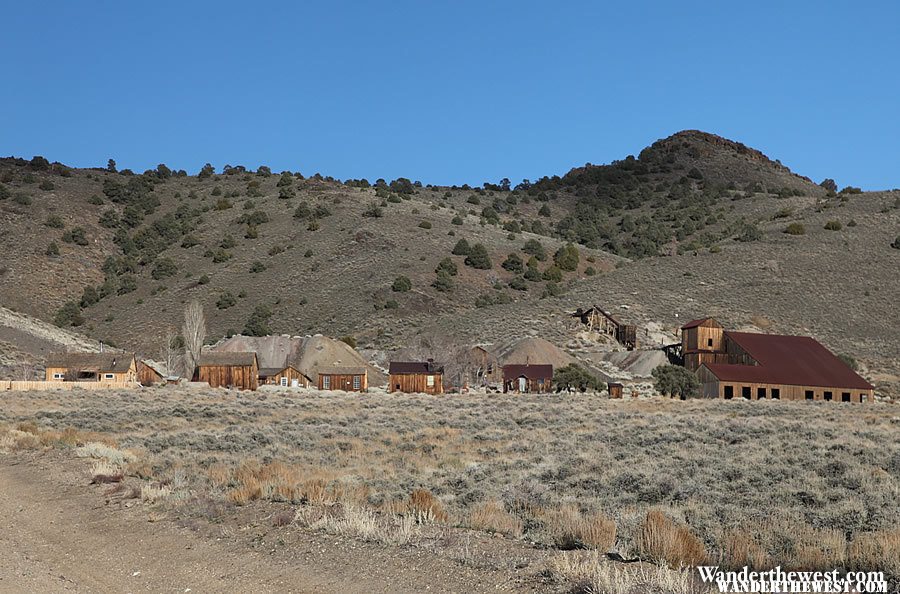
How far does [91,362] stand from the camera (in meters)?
62.5

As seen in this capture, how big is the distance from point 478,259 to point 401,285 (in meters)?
13.5

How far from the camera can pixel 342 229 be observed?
109062 millimetres

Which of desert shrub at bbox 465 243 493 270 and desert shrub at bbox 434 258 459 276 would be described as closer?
desert shrub at bbox 434 258 459 276

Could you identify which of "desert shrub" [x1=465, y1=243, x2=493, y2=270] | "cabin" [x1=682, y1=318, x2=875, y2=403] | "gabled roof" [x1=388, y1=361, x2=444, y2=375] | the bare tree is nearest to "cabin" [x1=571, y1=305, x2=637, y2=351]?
"cabin" [x1=682, y1=318, x2=875, y2=403]

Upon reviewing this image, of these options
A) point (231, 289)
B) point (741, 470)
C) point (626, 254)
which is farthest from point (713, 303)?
point (741, 470)

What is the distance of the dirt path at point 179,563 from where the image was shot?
34.2 feet

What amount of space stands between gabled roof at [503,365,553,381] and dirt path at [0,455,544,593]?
2003 inches

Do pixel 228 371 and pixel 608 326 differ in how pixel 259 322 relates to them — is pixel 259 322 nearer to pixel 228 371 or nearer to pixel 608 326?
pixel 228 371

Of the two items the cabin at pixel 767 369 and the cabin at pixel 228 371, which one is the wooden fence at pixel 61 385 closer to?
the cabin at pixel 228 371

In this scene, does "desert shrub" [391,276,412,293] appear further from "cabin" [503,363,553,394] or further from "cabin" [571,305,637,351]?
"cabin" [503,363,553,394]

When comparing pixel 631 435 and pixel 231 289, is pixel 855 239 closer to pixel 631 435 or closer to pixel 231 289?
pixel 231 289

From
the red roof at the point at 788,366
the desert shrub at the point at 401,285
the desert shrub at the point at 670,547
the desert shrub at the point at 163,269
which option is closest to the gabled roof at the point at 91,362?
the desert shrub at the point at 401,285

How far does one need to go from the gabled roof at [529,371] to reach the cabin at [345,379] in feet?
35.4

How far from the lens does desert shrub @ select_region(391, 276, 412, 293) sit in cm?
8919
